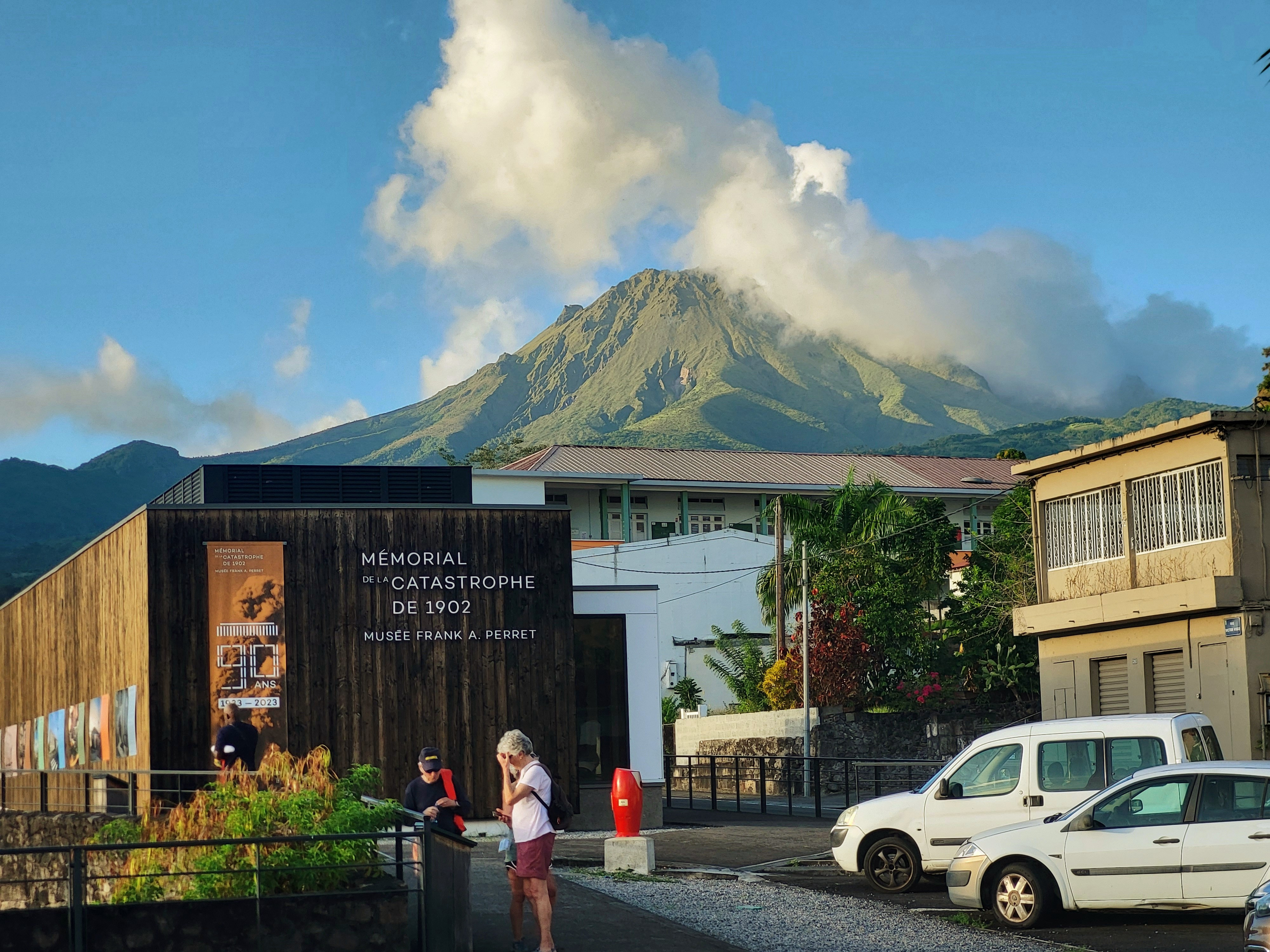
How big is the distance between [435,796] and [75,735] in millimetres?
14606

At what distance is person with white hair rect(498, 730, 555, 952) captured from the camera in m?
10.7

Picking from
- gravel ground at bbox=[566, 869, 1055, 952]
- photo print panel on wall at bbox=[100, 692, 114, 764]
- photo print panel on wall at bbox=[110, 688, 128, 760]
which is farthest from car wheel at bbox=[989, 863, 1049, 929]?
photo print panel on wall at bbox=[100, 692, 114, 764]

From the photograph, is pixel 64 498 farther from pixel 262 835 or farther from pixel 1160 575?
pixel 262 835

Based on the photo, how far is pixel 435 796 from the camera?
12.5 m

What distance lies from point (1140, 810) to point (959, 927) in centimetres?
186

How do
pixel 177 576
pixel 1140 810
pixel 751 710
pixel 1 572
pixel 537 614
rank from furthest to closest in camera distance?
pixel 1 572 < pixel 751 710 < pixel 537 614 < pixel 177 576 < pixel 1140 810

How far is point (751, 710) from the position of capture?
41188 millimetres

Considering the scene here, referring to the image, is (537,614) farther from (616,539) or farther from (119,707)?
(616,539)

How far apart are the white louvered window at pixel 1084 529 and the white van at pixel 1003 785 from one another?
37.1ft

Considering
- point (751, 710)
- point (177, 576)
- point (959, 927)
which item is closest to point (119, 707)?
point (177, 576)

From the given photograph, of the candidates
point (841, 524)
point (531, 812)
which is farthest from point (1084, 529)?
point (531, 812)

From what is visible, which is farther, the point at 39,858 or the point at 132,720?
the point at 132,720

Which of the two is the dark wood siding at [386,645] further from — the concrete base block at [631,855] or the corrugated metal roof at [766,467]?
the corrugated metal roof at [766,467]

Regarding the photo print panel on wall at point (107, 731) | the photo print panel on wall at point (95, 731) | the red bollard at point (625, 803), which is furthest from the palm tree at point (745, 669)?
the red bollard at point (625, 803)
